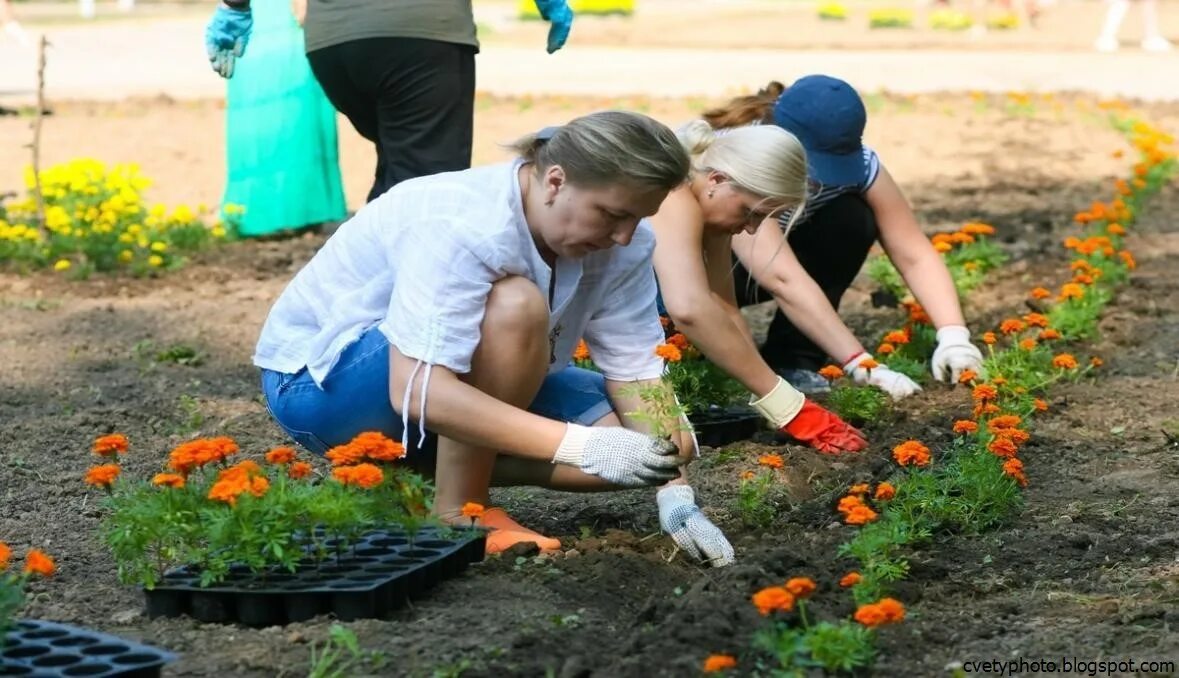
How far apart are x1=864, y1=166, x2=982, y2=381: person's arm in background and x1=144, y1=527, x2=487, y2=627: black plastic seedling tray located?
231 centimetres

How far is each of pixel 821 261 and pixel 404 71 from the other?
1.40 m

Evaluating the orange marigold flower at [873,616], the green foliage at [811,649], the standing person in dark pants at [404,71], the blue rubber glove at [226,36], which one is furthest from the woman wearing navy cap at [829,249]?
the orange marigold flower at [873,616]

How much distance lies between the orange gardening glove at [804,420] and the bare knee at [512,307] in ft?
4.06

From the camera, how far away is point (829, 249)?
518 centimetres

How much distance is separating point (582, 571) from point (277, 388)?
0.81 m

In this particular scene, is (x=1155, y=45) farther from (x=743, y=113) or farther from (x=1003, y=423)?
(x=1003, y=423)

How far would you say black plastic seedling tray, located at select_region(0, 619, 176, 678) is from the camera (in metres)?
2.59

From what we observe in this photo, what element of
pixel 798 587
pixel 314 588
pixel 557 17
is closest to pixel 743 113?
pixel 557 17

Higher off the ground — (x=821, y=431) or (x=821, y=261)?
(x=821, y=261)

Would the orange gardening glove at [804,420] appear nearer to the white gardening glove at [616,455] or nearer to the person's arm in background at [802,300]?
the person's arm in background at [802,300]

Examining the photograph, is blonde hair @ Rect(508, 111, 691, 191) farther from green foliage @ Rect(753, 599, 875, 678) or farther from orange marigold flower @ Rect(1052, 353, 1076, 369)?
orange marigold flower @ Rect(1052, 353, 1076, 369)

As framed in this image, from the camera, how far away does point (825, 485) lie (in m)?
4.13

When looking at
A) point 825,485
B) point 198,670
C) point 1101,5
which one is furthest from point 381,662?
point 1101,5

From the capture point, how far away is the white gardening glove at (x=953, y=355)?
4918 mm
